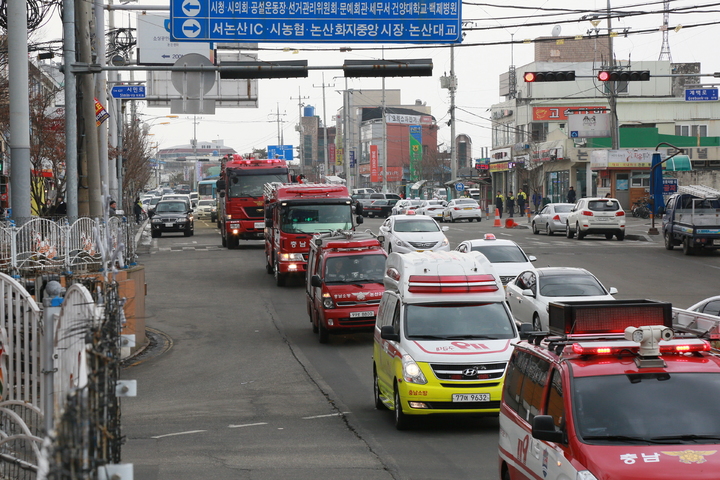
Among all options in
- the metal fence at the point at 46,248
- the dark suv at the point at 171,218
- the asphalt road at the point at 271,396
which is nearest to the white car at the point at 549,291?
the asphalt road at the point at 271,396

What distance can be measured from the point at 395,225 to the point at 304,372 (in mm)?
17944

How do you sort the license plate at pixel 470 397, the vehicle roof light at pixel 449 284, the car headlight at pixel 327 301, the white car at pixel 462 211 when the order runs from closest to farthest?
the license plate at pixel 470 397 → the vehicle roof light at pixel 449 284 → the car headlight at pixel 327 301 → the white car at pixel 462 211

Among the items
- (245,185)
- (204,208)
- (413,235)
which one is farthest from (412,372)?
(204,208)

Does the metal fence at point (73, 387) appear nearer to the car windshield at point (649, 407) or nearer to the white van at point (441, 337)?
the car windshield at point (649, 407)

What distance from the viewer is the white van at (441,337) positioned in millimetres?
11359

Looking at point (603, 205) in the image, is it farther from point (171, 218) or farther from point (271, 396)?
point (271, 396)

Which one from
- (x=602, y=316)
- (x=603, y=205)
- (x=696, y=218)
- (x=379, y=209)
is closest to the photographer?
(x=602, y=316)

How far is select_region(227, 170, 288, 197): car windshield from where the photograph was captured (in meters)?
38.4

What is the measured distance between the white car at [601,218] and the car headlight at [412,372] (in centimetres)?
3031

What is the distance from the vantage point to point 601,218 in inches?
1593

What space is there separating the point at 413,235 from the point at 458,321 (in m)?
20.1

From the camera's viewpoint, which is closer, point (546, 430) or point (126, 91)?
point (546, 430)

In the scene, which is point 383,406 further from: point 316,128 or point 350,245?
point 316,128

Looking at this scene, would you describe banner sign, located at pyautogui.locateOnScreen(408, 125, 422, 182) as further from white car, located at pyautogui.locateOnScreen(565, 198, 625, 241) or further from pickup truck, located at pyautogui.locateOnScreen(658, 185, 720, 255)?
pickup truck, located at pyautogui.locateOnScreen(658, 185, 720, 255)
